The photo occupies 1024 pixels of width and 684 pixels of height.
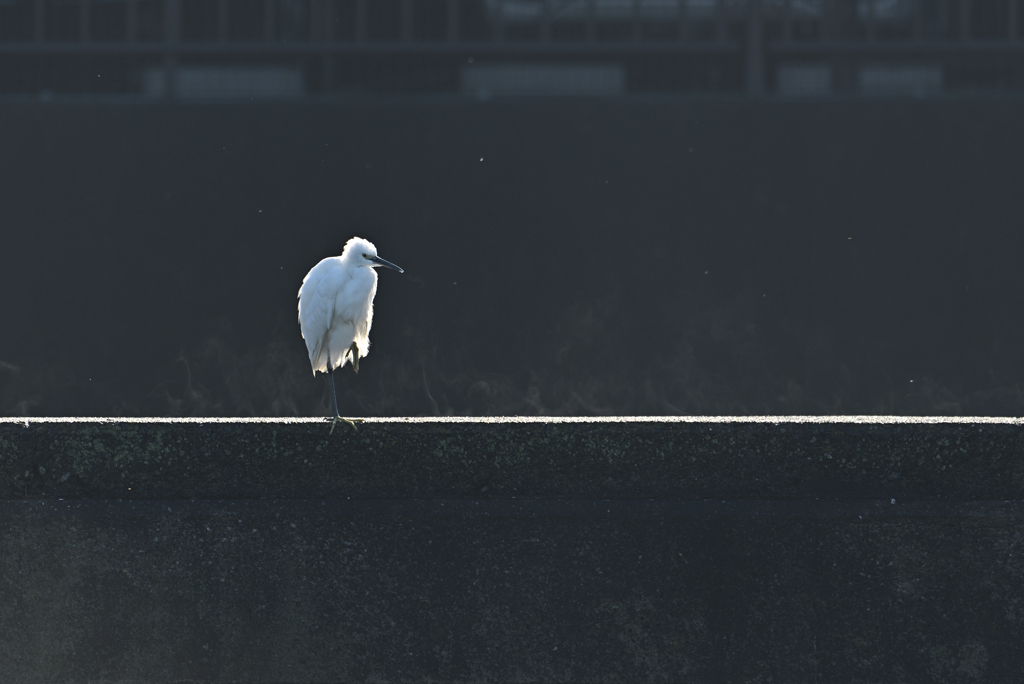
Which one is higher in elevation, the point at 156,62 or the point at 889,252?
the point at 156,62

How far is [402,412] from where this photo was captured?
27.4 ft

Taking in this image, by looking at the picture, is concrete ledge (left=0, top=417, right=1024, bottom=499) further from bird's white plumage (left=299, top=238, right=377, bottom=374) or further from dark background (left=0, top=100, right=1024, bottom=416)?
dark background (left=0, top=100, right=1024, bottom=416)

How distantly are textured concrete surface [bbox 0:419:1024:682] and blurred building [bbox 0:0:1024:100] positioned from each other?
650 centimetres

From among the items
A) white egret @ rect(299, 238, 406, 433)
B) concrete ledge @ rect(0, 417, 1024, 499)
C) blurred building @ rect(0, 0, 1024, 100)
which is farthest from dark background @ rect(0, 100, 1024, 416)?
concrete ledge @ rect(0, 417, 1024, 499)

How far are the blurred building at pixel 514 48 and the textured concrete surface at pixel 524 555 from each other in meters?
6.50

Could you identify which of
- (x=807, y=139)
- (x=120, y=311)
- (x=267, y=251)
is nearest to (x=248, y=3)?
(x=267, y=251)

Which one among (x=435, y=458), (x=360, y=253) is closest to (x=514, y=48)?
(x=360, y=253)

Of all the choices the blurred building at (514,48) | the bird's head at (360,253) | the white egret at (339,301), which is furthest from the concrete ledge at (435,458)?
the blurred building at (514,48)

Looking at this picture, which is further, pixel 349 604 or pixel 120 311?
pixel 120 311

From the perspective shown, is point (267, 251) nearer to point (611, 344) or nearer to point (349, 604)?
point (611, 344)

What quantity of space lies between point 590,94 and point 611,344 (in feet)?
7.18

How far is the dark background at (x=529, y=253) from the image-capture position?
27.5 ft

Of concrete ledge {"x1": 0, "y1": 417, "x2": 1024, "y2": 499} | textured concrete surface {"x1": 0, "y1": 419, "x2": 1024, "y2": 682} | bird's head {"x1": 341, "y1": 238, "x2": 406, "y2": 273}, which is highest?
bird's head {"x1": 341, "y1": 238, "x2": 406, "y2": 273}

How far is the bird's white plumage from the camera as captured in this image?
4383 mm
